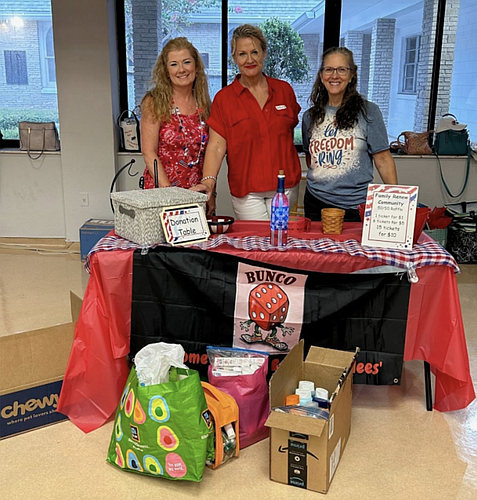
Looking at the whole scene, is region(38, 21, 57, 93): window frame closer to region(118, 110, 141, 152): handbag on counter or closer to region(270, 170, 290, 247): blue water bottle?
region(118, 110, 141, 152): handbag on counter

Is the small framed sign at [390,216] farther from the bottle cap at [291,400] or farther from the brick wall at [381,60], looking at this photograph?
the brick wall at [381,60]

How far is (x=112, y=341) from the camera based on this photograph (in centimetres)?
241

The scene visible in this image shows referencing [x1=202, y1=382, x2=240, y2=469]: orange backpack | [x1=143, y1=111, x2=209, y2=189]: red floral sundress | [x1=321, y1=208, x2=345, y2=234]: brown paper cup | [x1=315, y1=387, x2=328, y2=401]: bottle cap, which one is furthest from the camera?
[x1=143, y1=111, x2=209, y2=189]: red floral sundress

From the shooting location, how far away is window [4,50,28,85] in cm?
511

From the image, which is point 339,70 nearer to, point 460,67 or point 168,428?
point 168,428

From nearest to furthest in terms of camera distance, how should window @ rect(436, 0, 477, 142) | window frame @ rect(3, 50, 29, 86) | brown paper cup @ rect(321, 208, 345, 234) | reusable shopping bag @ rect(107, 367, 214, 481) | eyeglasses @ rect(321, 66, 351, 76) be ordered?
reusable shopping bag @ rect(107, 367, 214, 481), brown paper cup @ rect(321, 208, 345, 234), eyeglasses @ rect(321, 66, 351, 76), window @ rect(436, 0, 477, 142), window frame @ rect(3, 50, 29, 86)

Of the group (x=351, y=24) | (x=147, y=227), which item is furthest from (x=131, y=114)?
(x=147, y=227)

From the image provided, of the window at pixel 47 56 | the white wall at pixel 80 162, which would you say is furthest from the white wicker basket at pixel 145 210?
the window at pixel 47 56

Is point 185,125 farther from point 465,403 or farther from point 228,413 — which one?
point 465,403

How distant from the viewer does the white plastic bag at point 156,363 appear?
205cm

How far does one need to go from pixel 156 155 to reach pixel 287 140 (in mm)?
685

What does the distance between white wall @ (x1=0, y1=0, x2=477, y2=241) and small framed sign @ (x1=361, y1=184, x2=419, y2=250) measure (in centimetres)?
257

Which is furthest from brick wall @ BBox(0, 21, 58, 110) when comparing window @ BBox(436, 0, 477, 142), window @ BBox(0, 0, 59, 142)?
window @ BBox(436, 0, 477, 142)

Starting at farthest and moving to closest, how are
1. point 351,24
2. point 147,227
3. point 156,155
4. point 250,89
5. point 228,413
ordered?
point 351,24 < point 156,155 < point 250,89 < point 147,227 < point 228,413
